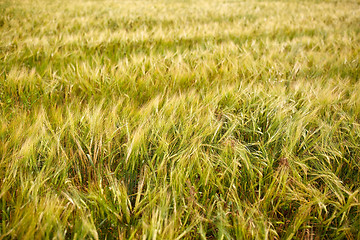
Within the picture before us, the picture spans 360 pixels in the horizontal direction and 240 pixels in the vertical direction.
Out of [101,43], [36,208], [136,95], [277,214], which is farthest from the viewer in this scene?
[101,43]

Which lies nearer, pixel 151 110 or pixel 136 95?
pixel 151 110

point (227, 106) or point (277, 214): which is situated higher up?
point (227, 106)

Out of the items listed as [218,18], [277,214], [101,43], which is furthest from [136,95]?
[218,18]

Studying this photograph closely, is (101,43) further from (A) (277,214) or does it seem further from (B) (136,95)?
(A) (277,214)

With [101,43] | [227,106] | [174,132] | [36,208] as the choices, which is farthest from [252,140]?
[101,43]

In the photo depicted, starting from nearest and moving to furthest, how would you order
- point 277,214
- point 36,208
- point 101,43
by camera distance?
point 36,208, point 277,214, point 101,43

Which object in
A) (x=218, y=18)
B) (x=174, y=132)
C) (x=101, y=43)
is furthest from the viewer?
(x=218, y=18)

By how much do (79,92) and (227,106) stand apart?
80 cm

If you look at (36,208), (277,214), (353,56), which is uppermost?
(353,56)

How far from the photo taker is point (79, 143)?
0.68 metres

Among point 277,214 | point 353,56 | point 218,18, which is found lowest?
Answer: point 277,214

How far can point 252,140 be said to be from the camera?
2.65 ft

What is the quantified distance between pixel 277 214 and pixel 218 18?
380cm

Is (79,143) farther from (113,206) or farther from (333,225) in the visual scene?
(333,225)
